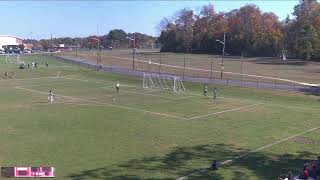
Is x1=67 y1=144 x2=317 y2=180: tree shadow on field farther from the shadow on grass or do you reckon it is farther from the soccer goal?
the soccer goal

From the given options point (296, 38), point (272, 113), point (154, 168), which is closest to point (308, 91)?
point (272, 113)

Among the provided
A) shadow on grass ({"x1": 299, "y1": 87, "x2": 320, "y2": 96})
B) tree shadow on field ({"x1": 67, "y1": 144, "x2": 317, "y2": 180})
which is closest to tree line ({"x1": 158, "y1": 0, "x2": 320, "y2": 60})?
shadow on grass ({"x1": 299, "y1": 87, "x2": 320, "y2": 96})

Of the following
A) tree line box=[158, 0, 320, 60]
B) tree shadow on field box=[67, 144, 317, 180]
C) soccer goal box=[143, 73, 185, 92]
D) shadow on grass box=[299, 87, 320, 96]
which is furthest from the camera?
tree line box=[158, 0, 320, 60]

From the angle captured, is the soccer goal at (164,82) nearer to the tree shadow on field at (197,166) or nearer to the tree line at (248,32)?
the tree shadow on field at (197,166)

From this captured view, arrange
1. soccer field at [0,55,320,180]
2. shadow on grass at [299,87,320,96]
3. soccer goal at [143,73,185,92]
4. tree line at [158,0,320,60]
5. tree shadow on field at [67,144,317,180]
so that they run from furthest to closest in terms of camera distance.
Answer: tree line at [158,0,320,60] → soccer goal at [143,73,185,92] → shadow on grass at [299,87,320,96] → soccer field at [0,55,320,180] → tree shadow on field at [67,144,317,180]

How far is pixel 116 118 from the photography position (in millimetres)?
43781

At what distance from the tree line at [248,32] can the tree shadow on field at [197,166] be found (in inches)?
3581

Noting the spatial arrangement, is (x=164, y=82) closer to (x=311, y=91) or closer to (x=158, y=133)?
(x=311, y=91)

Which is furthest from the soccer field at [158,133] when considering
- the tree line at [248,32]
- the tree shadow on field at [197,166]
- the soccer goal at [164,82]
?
the tree line at [248,32]

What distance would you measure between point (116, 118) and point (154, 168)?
1751 cm

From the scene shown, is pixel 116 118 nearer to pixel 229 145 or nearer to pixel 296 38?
pixel 229 145

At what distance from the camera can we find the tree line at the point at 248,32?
12288 cm

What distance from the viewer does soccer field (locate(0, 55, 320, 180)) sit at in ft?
89.6

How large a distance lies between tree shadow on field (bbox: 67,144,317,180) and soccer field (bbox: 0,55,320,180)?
60 mm
